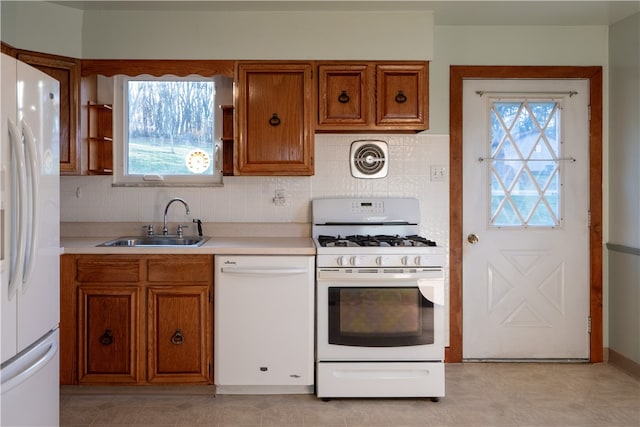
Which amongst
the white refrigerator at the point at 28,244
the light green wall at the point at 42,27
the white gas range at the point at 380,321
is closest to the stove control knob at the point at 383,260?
the white gas range at the point at 380,321

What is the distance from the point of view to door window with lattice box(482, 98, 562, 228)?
3.58 m

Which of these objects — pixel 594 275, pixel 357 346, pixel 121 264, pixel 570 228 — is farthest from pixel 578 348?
pixel 121 264

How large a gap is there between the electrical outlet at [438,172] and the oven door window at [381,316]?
99 centimetres

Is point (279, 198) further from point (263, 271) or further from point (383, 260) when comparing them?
point (383, 260)

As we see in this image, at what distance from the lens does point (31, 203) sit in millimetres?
1771

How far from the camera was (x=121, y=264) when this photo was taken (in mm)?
2895

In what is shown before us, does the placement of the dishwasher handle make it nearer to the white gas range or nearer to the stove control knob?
the white gas range

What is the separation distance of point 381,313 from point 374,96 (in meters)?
1.30

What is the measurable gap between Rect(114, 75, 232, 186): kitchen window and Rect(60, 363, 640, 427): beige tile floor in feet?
4.57

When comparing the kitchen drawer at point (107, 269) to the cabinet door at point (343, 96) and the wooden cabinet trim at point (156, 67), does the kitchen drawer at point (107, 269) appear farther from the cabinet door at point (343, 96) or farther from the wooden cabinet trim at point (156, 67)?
the cabinet door at point (343, 96)

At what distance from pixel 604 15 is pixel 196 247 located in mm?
2935

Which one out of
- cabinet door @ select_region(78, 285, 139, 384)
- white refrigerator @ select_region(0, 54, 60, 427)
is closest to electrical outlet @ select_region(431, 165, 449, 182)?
cabinet door @ select_region(78, 285, 139, 384)

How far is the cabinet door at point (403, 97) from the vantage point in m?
3.19

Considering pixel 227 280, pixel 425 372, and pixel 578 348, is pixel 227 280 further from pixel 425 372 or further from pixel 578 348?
pixel 578 348
